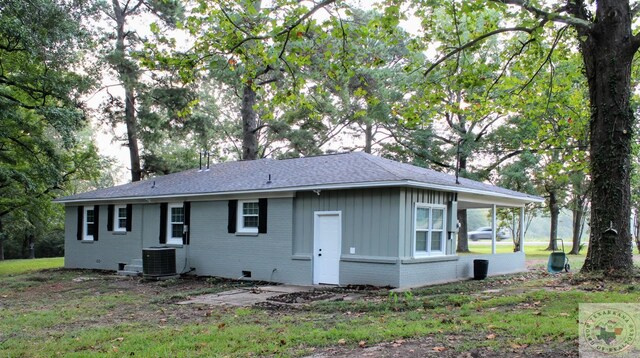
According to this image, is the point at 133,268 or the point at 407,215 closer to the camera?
the point at 407,215

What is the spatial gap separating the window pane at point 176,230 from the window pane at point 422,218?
8.84m

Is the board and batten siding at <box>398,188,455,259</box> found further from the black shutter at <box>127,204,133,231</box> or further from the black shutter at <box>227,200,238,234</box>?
the black shutter at <box>127,204,133,231</box>

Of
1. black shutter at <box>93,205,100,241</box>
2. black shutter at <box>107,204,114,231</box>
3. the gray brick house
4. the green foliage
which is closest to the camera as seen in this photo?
the gray brick house

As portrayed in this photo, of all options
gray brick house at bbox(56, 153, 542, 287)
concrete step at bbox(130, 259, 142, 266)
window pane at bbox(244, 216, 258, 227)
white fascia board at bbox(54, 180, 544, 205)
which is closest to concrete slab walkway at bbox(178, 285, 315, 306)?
gray brick house at bbox(56, 153, 542, 287)

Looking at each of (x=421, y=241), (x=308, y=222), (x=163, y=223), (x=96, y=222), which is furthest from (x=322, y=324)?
(x=96, y=222)

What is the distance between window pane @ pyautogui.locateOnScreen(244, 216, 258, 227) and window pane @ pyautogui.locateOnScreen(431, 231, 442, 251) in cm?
545

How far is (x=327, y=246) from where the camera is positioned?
15.2m

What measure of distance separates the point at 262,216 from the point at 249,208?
82cm

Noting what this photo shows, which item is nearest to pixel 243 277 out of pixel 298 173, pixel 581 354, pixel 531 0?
pixel 298 173

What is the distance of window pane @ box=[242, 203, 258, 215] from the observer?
1706 cm

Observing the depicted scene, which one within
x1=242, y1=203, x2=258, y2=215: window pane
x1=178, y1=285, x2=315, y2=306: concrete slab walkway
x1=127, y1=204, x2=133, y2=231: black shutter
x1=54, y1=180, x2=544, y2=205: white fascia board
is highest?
x1=54, y1=180, x2=544, y2=205: white fascia board

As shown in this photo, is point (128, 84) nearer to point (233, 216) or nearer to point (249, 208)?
point (233, 216)

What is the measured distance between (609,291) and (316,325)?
522cm

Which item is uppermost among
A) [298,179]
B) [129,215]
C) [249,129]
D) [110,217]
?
[249,129]
